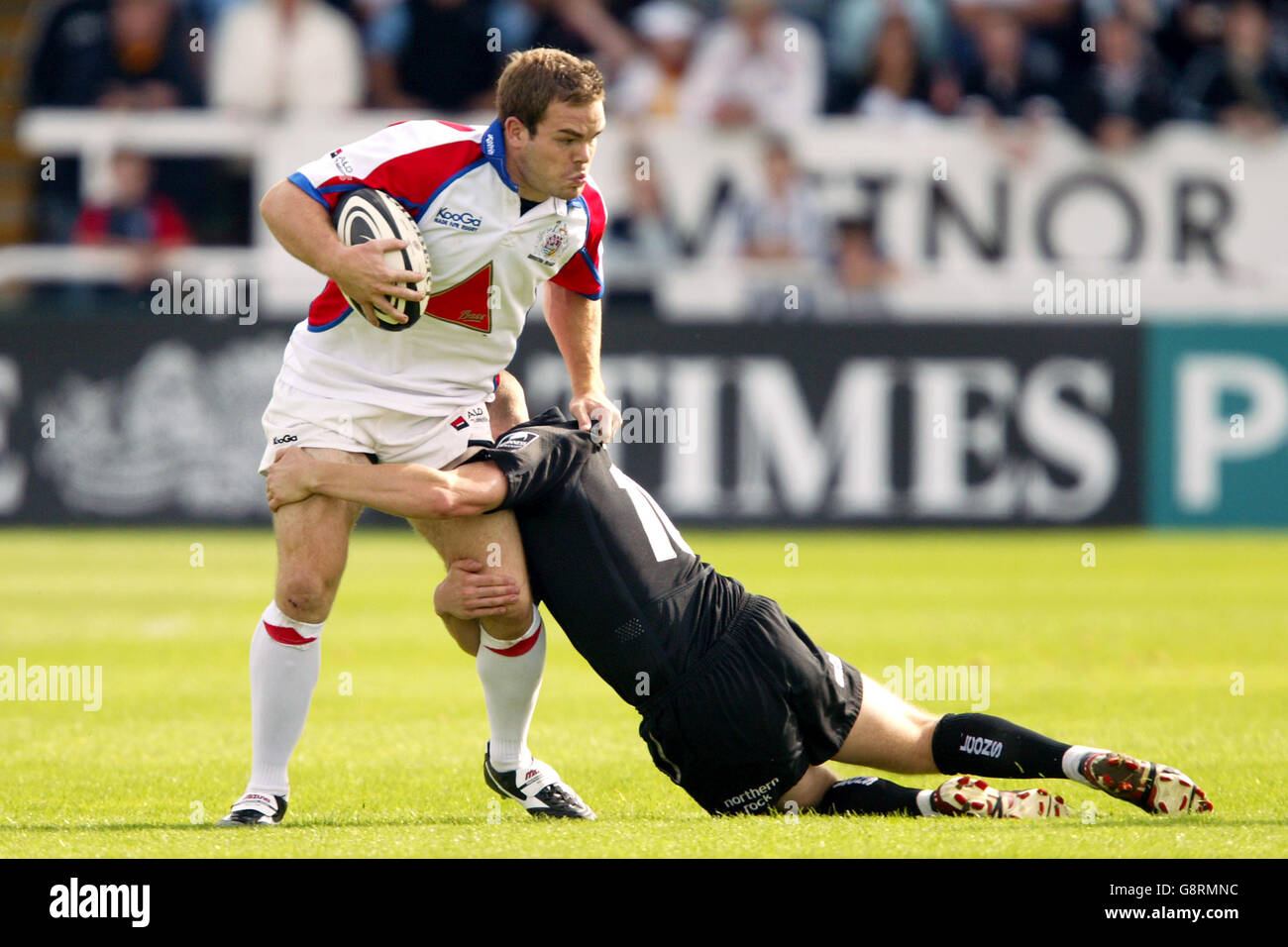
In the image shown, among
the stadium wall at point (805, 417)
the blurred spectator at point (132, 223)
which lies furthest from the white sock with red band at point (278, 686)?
the blurred spectator at point (132, 223)

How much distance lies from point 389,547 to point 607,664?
10.7 m

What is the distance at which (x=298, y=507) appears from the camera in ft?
18.2

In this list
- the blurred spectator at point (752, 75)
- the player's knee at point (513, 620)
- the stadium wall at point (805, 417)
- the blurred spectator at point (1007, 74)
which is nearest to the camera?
the player's knee at point (513, 620)

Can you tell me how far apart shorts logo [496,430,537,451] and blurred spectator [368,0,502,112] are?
12857mm

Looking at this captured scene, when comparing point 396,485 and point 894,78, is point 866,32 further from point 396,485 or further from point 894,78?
point 396,485

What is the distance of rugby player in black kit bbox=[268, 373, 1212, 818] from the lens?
5.33 meters

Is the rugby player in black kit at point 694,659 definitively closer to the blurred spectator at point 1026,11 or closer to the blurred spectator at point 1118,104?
the blurred spectator at point 1118,104

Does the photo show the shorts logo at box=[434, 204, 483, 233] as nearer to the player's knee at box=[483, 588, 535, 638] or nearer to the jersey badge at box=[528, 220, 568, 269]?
the jersey badge at box=[528, 220, 568, 269]

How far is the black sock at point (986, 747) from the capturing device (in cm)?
547

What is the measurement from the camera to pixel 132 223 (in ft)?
56.2

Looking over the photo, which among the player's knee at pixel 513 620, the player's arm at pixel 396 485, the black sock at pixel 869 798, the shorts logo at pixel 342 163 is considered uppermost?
the shorts logo at pixel 342 163

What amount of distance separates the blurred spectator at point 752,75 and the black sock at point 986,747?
1287 centimetres
